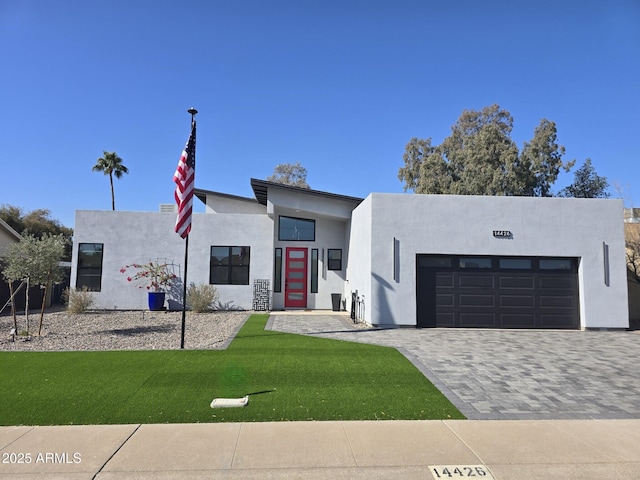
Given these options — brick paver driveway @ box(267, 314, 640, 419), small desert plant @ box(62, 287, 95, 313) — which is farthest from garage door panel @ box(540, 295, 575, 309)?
small desert plant @ box(62, 287, 95, 313)

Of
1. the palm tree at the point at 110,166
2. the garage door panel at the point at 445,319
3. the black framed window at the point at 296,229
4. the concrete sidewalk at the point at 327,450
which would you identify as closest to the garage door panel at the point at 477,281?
the garage door panel at the point at 445,319

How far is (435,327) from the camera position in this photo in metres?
12.8

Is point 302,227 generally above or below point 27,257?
above

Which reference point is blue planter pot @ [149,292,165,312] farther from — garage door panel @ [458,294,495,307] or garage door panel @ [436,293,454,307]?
garage door panel @ [458,294,495,307]

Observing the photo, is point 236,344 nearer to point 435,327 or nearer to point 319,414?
point 319,414

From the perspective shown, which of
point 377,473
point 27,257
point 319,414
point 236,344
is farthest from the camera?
point 27,257

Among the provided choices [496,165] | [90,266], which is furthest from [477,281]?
[496,165]

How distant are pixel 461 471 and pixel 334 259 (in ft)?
46.3

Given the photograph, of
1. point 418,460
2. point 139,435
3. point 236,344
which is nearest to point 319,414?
point 418,460

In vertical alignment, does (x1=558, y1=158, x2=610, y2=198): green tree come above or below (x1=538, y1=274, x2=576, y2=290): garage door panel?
above

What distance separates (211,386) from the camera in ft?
20.5

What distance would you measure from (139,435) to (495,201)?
11884 mm

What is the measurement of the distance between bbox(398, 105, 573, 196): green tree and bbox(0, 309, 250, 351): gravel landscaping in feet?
67.1

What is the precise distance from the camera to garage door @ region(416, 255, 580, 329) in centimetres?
1286
